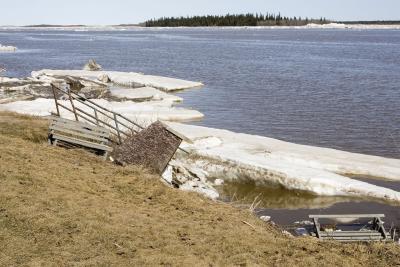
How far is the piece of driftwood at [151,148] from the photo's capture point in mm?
14624

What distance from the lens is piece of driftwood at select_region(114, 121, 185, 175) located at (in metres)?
14.6

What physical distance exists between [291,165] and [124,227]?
389 inches

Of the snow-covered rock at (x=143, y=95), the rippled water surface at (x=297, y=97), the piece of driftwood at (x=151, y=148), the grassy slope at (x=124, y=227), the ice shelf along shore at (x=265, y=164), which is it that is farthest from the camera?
the snow-covered rock at (x=143, y=95)

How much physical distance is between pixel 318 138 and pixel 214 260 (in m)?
16.7

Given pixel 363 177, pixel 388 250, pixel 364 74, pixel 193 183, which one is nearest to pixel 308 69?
pixel 364 74

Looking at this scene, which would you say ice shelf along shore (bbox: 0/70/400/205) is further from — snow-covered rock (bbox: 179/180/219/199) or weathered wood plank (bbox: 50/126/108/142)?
weathered wood plank (bbox: 50/126/108/142)

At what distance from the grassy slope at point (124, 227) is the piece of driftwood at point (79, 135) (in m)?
1.99

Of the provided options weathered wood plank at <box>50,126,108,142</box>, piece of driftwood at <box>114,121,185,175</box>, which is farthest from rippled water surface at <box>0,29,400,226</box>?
weathered wood plank at <box>50,126,108,142</box>

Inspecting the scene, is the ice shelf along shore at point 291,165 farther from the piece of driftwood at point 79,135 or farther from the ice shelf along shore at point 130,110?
the ice shelf along shore at point 130,110

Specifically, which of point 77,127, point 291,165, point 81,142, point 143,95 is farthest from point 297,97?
point 81,142

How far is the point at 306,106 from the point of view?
3269 centimetres

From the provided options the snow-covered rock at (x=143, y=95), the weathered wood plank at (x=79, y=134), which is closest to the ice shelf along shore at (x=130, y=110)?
the snow-covered rock at (x=143, y=95)

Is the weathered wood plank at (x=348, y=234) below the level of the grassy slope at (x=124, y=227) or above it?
below

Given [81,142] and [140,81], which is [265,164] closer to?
[81,142]
